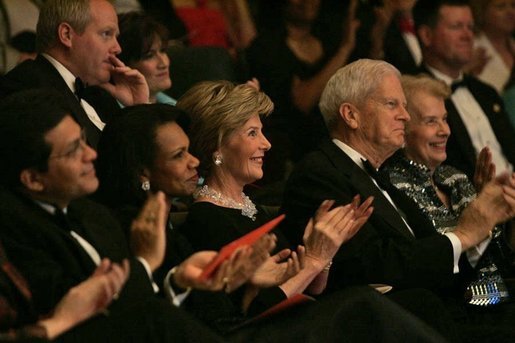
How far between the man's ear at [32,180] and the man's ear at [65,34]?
46.7 inches

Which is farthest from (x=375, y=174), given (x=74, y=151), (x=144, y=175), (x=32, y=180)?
(x=32, y=180)

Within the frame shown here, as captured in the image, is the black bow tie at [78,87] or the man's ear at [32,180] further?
the black bow tie at [78,87]

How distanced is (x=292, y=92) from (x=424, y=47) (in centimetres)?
75

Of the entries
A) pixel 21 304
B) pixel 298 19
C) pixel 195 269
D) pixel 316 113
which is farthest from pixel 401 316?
pixel 298 19

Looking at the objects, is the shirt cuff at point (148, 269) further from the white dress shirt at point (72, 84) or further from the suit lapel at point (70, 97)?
the white dress shirt at point (72, 84)

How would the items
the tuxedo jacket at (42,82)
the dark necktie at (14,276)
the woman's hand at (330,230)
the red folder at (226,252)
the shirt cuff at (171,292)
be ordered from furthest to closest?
the tuxedo jacket at (42,82) → the woman's hand at (330,230) → the shirt cuff at (171,292) → the red folder at (226,252) → the dark necktie at (14,276)

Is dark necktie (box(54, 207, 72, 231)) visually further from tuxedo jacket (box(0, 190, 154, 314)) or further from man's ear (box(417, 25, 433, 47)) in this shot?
man's ear (box(417, 25, 433, 47))

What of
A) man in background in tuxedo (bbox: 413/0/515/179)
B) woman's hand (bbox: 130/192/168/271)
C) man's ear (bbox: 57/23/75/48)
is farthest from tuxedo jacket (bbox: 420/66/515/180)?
woman's hand (bbox: 130/192/168/271)

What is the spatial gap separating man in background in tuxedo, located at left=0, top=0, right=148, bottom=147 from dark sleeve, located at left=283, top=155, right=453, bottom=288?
709mm

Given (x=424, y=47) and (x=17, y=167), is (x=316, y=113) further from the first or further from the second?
(x=17, y=167)

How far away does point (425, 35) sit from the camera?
6000mm

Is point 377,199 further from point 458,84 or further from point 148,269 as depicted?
point 458,84

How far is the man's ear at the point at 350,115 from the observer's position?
4.42 metres

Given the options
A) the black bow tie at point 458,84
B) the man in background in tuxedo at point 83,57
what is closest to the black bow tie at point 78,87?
the man in background in tuxedo at point 83,57
